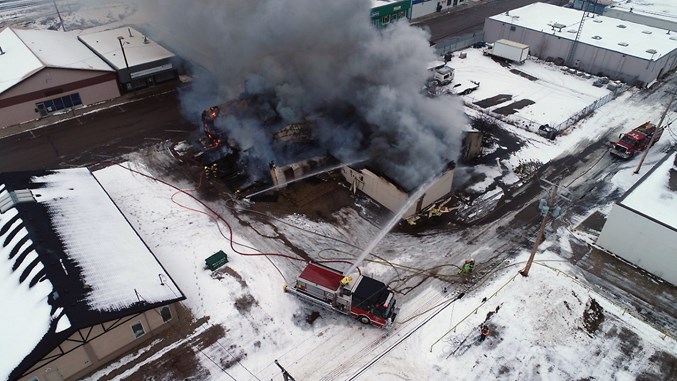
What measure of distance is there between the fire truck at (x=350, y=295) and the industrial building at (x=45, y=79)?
83.8 ft

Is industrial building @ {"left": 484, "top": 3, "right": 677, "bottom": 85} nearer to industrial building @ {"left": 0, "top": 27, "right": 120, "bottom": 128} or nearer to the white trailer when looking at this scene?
the white trailer

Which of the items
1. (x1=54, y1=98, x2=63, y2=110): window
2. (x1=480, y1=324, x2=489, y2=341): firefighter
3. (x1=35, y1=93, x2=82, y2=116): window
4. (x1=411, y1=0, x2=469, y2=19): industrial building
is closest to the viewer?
(x1=480, y1=324, x2=489, y2=341): firefighter

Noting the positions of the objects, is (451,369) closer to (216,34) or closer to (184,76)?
(216,34)

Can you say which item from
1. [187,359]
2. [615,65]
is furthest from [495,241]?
[615,65]

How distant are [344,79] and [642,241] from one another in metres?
17.5

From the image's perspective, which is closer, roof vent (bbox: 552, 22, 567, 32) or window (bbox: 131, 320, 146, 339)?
window (bbox: 131, 320, 146, 339)

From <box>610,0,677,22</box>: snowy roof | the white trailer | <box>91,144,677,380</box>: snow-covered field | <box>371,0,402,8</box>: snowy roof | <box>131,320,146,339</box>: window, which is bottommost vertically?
<box>91,144,677,380</box>: snow-covered field

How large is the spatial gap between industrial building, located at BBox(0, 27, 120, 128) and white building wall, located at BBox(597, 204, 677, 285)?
115 feet

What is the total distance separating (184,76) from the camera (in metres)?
38.3

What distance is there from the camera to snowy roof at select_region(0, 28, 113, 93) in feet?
102

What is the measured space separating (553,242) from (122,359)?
19970 mm

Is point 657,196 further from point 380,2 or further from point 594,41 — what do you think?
point 380,2

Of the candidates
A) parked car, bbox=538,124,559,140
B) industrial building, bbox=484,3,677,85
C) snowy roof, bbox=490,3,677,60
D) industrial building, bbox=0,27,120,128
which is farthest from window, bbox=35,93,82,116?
snowy roof, bbox=490,3,677,60

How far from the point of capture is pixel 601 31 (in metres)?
41.6
